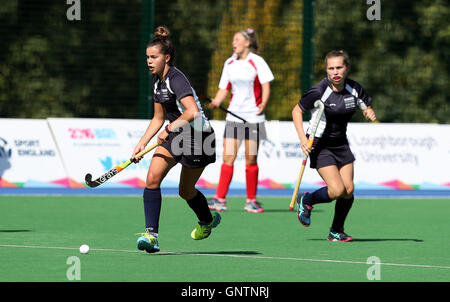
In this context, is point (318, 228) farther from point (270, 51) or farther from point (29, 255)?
point (270, 51)

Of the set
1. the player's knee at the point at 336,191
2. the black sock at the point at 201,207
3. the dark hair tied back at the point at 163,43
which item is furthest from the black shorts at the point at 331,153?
the dark hair tied back at the point at 163,43

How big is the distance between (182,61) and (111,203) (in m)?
12.5

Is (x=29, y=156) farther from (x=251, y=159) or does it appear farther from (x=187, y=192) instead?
(x=187, y=192)

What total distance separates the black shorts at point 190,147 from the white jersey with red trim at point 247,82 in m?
3.83

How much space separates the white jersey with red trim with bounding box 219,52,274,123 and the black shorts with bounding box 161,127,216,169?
3.83 m

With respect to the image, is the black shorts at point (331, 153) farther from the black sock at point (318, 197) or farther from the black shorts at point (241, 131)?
the black shorts at point (241, 131)

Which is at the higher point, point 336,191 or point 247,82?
point 247,82

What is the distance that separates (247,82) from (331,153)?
307cm

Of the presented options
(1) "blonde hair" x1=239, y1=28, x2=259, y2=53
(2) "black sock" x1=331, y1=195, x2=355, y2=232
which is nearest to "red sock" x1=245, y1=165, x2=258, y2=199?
(1) "blonde hair" x1=239, y1=28, x2=259, y2=53

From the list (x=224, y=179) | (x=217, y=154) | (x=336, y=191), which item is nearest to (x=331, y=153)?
(x=336, y=191)

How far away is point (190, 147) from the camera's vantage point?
794 cm

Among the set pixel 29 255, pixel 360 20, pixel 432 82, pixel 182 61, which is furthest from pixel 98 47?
pixel 29 255
